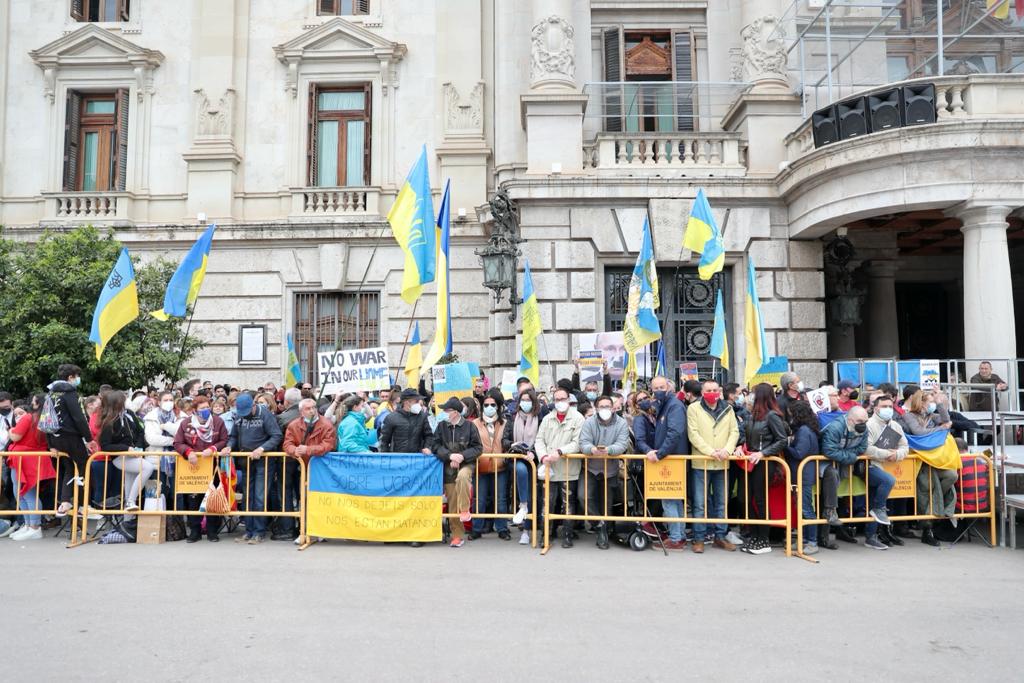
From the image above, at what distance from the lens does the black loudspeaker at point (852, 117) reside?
44.1ft

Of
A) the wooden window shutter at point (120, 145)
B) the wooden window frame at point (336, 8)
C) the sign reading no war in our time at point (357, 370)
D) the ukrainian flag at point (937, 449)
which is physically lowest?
the ukrainian flag at point (937, 449)

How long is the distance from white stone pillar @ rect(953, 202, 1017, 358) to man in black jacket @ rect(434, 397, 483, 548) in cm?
892

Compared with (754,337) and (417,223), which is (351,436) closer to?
(417,223)

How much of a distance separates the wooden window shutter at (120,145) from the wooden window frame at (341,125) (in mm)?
4482

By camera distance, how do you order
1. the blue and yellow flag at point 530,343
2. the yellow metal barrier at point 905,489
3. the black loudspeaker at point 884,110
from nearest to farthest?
1. the yellow metal barrier at point 905,489
2. the blue and yellow flag at point 530,343
3. the black loudspeaker at point 884,110

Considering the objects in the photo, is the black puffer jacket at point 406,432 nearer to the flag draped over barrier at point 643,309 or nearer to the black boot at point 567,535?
the black boot at point 567,535

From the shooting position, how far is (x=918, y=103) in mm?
12891

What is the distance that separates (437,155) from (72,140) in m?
8.95

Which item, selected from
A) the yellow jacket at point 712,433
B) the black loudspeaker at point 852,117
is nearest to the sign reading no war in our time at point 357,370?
the yellow jacket at point 712,433

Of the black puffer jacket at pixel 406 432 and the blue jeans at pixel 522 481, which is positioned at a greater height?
the black puffer jacket at pixel 406 432

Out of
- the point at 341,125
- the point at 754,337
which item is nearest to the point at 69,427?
the point at 754,337

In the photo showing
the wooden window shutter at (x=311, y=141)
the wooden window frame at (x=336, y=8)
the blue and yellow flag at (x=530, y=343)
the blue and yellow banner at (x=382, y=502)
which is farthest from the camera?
the wooden window frame at (x=336, y=8)

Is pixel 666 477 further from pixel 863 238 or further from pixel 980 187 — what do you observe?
pixel 863 238

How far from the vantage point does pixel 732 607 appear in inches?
250
